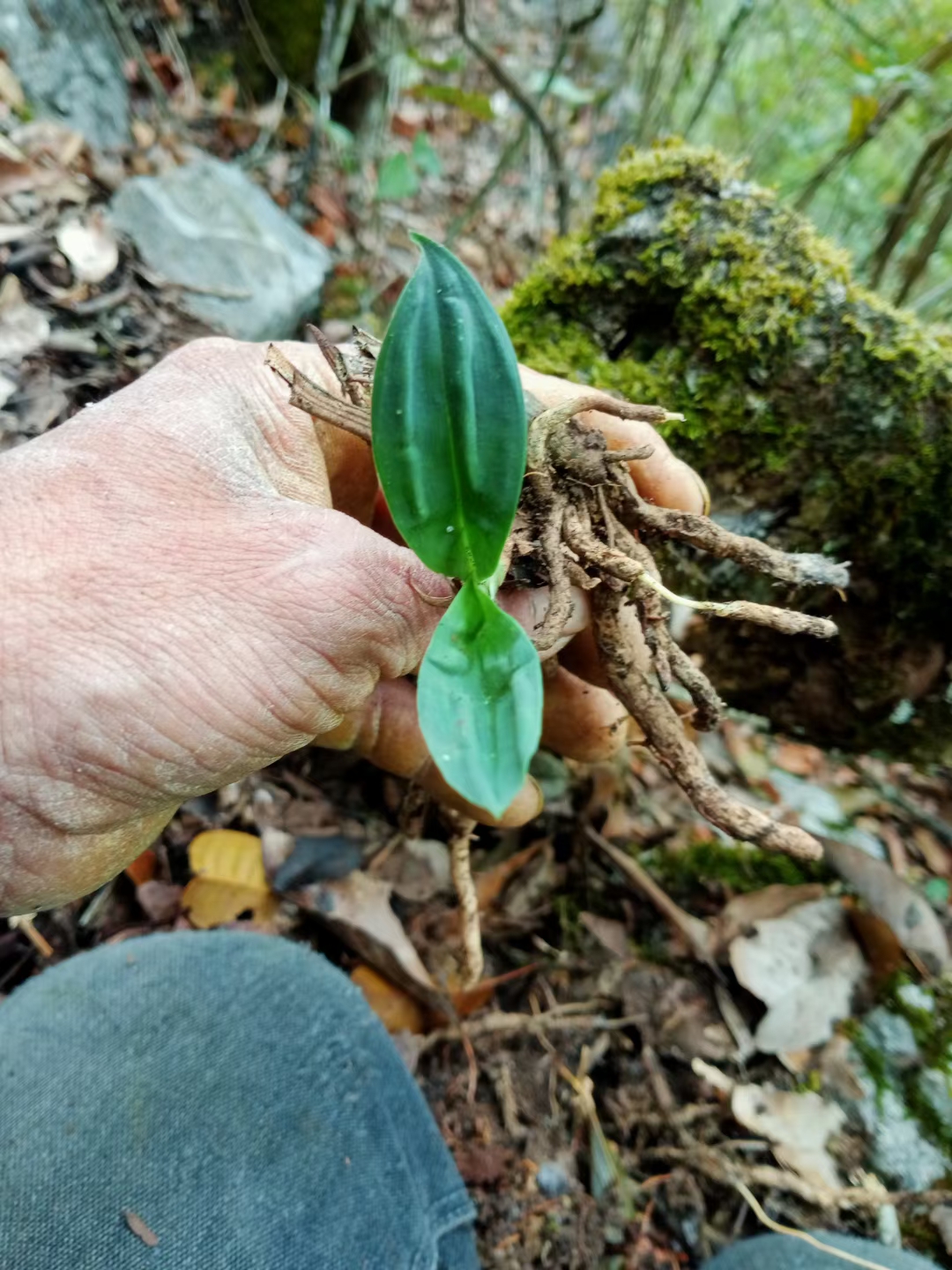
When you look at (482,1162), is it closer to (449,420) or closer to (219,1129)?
(219,1129)

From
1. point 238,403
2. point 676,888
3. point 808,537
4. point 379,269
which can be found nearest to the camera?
point 238,403

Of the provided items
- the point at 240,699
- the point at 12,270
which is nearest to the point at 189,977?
the point at 240,699

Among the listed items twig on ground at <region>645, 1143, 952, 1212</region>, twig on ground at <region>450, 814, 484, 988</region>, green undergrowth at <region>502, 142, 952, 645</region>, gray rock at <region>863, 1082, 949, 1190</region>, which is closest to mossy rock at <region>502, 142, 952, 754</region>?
green undergrowth at <region>502, 142, 952, 645</region>

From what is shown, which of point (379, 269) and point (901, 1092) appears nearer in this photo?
point (901, 1092)

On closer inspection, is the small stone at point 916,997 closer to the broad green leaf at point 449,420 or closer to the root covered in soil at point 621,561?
the root covered in soil at point 621,561

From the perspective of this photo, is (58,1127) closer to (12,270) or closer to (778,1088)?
(778,1088)

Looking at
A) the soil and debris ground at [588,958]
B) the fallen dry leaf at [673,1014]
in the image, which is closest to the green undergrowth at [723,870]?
the soil and debris ground at [588,958]
